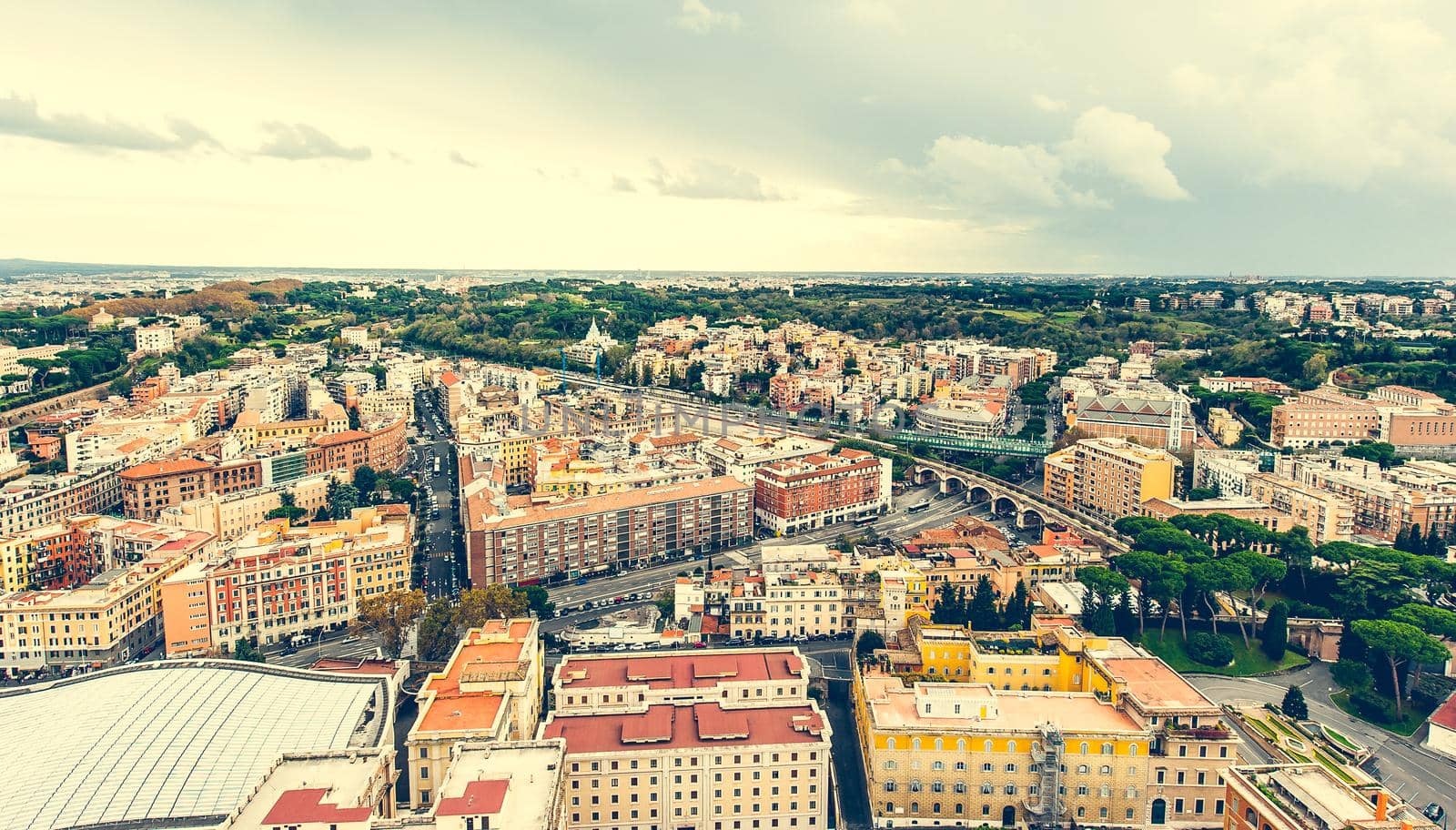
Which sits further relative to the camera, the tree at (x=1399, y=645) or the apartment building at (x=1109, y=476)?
the apartment building at (x=1109, y=476)

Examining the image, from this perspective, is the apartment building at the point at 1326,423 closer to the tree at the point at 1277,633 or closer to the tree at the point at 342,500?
the tree at the point at 1277,633

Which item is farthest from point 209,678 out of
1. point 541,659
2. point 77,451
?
point 77,451

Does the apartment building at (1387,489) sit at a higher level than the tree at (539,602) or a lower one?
higher

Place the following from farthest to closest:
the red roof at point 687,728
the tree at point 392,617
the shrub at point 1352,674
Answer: the tree at point 392,617
the shrub at point 1352,674
the red roof at point 687,728

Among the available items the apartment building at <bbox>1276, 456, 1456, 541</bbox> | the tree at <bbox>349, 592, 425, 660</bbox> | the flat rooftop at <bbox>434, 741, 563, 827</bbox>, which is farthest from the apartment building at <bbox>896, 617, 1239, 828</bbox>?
the apartment building at <bbox>1276, 456, 1456, 541</bbox>

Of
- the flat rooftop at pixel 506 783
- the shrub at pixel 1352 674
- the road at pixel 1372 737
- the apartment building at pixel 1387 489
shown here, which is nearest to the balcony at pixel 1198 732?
the road at pixel 1372 737

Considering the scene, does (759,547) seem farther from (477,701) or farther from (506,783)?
(506,783)
